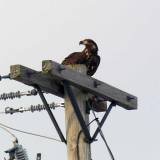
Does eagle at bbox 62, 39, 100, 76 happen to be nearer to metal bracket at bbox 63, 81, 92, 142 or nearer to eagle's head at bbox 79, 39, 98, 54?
eagle's head at bbox 79, 39, 98, 54

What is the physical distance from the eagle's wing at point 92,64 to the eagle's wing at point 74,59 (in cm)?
16

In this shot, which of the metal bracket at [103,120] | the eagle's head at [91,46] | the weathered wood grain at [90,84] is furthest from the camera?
the eagle's head at [91,46]

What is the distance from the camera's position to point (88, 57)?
37.4 ft

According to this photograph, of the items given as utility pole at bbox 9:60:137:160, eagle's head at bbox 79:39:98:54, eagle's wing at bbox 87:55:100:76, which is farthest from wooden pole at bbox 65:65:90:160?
eagle's head at bbox 79:39:98:54

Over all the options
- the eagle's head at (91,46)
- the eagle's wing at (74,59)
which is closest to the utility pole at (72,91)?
the eagle's wing at (74,59)

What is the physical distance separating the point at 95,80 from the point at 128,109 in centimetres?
100

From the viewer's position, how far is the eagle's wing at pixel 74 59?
10980 mm

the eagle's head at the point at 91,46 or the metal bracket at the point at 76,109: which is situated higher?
the eagle's head at the point at 91,46

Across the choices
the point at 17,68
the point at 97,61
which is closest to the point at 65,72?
the point at 17,68

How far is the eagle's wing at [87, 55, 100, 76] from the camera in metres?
11.3

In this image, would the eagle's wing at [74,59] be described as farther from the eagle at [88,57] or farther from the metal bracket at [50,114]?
the metal bracket at [50,114]

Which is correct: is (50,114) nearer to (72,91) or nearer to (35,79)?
(72,91)

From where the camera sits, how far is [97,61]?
11523 mm

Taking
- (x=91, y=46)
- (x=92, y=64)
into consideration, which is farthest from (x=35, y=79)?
(x=91, y=46)
